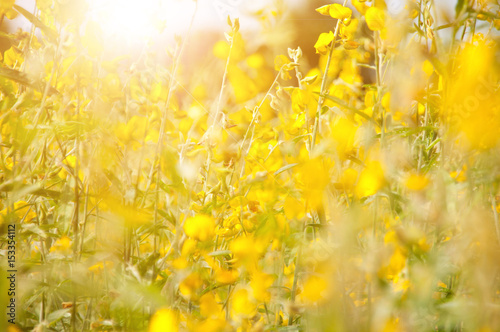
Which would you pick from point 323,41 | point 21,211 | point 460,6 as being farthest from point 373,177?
point 21,211

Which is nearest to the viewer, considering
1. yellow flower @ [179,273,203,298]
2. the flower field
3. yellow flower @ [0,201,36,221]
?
the flower field

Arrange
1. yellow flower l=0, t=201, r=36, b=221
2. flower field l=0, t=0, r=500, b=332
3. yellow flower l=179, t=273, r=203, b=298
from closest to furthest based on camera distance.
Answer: flower field l=0, t=0, r=500, b=332, yellow flower l=179, t=273, r=203, b=298, yellow flower l=0, t=201, r=36, b=221

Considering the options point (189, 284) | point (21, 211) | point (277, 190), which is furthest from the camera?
point (21, 211)

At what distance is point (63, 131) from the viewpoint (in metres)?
0.74

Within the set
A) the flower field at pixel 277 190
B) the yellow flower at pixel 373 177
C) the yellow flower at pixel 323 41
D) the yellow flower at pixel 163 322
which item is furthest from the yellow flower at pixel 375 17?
the yellow flower at pixel 163 322

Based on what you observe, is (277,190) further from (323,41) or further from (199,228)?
(323,41)

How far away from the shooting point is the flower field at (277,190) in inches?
18.5

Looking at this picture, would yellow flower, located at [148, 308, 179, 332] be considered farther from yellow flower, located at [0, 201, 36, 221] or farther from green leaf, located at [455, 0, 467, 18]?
green leaf, located at [455, 0, 467, 18]

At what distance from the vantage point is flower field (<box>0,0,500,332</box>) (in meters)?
0.47

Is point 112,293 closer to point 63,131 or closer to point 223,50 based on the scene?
point 63,131

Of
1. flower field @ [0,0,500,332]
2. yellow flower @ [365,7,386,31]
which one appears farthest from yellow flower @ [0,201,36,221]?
yellow flower @ [365,7,386,31]

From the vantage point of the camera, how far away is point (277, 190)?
0.72m

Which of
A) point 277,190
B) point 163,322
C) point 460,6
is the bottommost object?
point 163,322

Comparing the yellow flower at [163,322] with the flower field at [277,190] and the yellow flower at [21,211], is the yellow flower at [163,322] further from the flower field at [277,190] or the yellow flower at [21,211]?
the yellow flower at [21,211]
